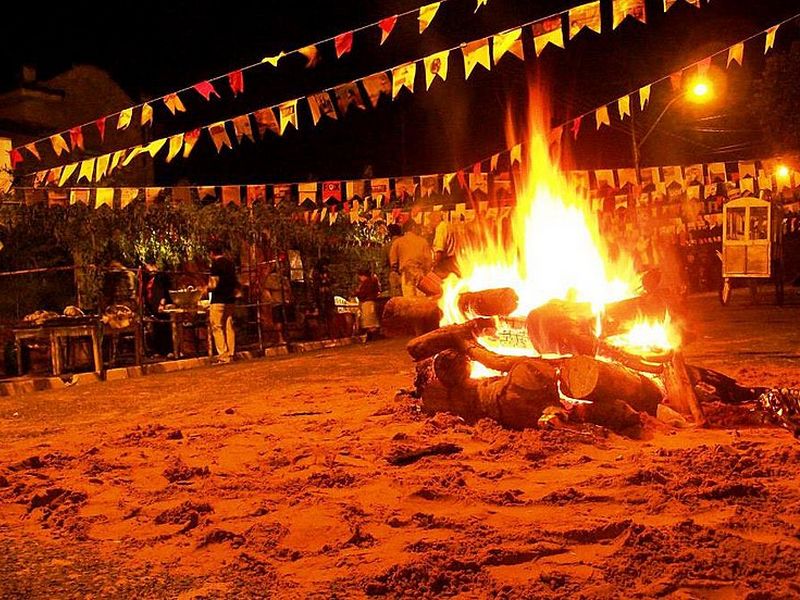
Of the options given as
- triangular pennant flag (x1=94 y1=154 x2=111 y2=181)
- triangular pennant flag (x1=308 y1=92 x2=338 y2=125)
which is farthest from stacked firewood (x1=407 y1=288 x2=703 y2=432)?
triangular pennant flag (x1=94 y1=154 x2=111 y2=181)

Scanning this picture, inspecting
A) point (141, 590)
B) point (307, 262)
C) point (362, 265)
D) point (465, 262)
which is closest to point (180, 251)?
point (307, 262)

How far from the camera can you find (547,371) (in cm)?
559

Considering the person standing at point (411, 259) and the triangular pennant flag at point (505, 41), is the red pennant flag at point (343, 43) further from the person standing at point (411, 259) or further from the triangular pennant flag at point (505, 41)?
the person standing at point (411, 259)

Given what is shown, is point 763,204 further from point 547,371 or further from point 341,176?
point 341,176

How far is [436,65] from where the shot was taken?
10.1 m

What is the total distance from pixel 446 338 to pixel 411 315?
142cm

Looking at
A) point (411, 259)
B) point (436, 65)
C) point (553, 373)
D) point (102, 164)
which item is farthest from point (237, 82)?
point (553, 373)

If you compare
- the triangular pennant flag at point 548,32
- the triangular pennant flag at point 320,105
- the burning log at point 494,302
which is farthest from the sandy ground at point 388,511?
the triangular pennant flag at point 320,105

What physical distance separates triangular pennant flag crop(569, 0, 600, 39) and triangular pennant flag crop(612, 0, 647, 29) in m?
0.27

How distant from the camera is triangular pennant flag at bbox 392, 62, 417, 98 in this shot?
1046 centimetres

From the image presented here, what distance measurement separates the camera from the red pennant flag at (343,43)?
30.8 feet

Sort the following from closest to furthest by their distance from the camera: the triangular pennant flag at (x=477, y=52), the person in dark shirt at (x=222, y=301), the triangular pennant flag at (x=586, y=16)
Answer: the triangular pennant flag at (x=586, y=16) < the triangular pennant flag at (x=477, y=52) < the person in dark shirt at (x=222, y=301)

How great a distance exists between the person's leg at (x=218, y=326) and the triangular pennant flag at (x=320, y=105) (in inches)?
151

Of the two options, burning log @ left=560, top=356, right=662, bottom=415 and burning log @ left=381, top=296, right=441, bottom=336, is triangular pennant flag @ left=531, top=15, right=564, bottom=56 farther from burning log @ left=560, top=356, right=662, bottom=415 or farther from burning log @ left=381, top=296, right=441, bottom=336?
burning log @ left=560, top=356, right=662, bottom=415
